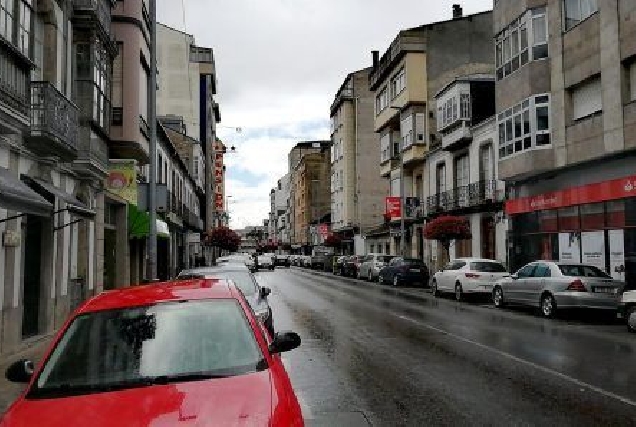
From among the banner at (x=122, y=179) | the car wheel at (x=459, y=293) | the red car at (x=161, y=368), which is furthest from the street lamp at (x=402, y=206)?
the red car at (x=161, y=368)

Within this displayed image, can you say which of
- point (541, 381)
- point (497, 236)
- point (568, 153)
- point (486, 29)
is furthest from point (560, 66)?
point (486, 29)

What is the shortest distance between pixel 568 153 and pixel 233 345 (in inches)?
856

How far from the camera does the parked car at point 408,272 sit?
32.4 m

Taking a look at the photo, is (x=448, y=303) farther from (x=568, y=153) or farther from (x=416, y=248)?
(x=416, y=248)

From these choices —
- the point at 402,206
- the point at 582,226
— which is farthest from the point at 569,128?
the point at 402,206

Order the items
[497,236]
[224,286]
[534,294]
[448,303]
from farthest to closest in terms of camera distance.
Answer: [497,236] → [448,303] → [534,294] → [224,286]

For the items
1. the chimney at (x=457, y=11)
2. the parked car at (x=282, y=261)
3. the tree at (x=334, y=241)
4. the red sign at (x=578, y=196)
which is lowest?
the parked car at (x=282, y=261)

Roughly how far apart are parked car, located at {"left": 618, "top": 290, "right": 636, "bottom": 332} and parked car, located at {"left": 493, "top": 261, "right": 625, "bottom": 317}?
63.3 inches

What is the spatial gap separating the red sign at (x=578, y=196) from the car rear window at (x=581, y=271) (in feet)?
14.0

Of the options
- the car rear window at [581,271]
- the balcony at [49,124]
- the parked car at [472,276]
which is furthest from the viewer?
the parked car at [472,276]

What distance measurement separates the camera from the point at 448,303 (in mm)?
21984

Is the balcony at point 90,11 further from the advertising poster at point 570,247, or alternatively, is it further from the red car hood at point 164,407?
the advertising poster at point 570,247

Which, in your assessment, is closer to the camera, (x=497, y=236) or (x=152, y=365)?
(x=152, y=365)

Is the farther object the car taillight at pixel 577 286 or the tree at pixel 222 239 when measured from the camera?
the tree at pixel 222 239
